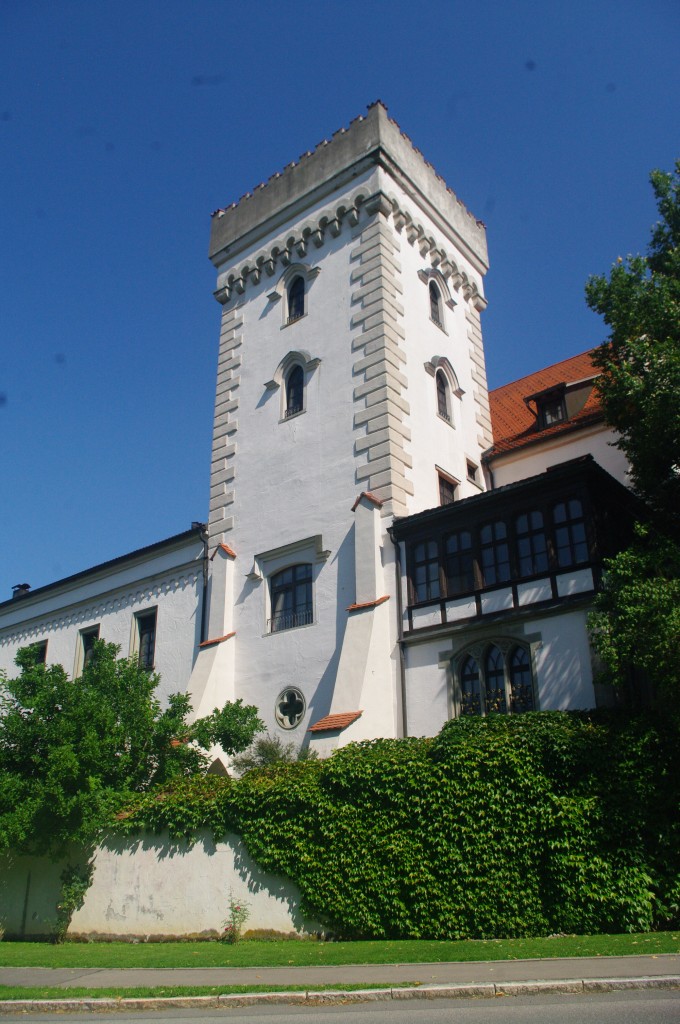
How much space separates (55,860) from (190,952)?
5366mm

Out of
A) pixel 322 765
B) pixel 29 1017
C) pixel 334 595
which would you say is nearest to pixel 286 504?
pixel 334 595

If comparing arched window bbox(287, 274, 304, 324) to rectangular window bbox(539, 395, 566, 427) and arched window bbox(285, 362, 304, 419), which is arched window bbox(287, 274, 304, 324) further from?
rectangular window bbox(539, 395, 566, 427)

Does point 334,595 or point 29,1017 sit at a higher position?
point 334,595

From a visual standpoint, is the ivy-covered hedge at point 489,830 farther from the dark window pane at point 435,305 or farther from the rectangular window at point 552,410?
the dark window pane at point 435,305

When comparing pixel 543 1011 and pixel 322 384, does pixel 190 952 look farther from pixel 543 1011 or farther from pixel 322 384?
pixel 322 384

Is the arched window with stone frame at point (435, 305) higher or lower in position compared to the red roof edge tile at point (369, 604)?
higher

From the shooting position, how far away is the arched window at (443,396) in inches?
1076

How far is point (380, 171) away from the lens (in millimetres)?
27547

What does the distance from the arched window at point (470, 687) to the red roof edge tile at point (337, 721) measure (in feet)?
7.72

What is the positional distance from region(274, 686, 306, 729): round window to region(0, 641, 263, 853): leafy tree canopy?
66.7 inches

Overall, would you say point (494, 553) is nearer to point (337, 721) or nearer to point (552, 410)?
point (337, 721)

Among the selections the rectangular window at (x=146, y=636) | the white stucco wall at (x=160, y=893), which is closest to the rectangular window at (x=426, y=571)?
the white stucco wall at (x=160, y=893)

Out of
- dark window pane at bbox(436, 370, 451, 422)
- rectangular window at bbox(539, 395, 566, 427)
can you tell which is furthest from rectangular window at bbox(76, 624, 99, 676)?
rectangular window at bbox(539, 395, 566, 427)

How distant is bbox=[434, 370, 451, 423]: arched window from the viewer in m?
27.3
